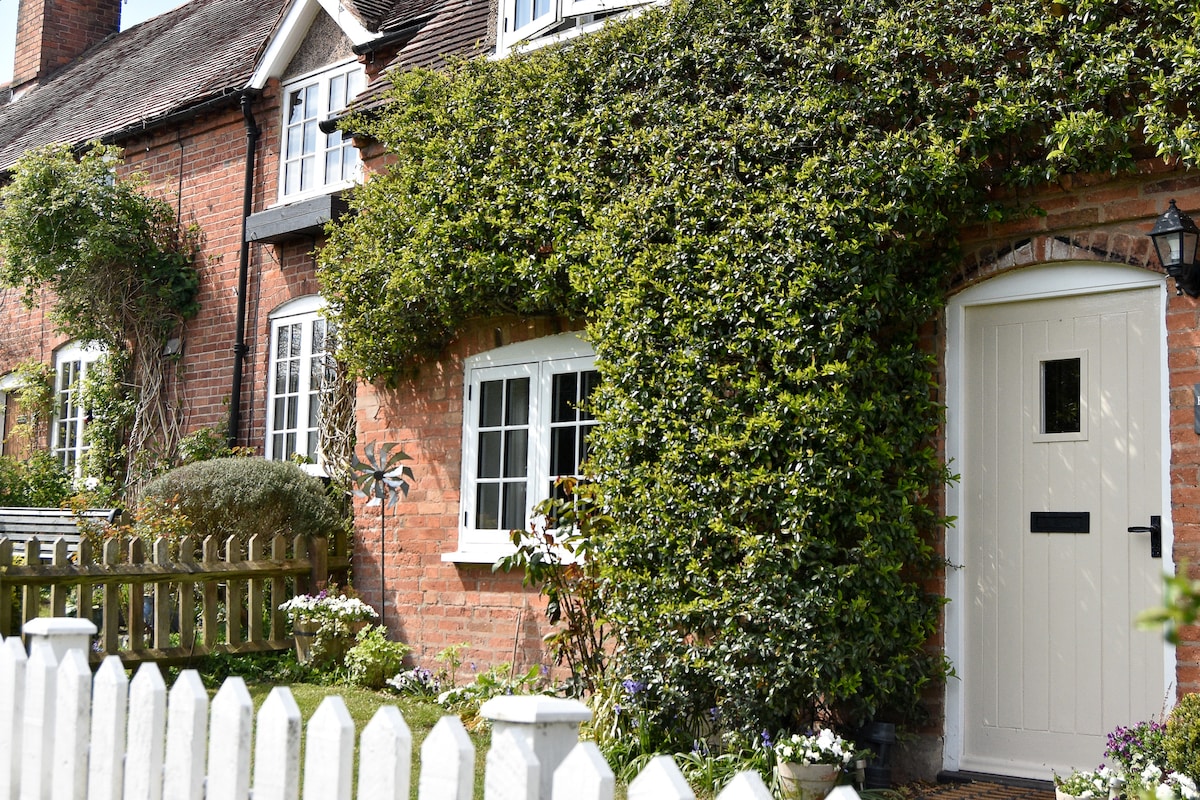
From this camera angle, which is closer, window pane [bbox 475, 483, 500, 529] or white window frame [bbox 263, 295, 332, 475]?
window pane [bbox 475, 483, 500, 529]

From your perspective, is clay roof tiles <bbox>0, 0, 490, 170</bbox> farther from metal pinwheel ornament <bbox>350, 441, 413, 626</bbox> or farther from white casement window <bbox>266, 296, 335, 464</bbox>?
metal pinwheel ornament <bbox>350, 441, 413, 626</bbox>

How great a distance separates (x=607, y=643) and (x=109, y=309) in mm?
8171

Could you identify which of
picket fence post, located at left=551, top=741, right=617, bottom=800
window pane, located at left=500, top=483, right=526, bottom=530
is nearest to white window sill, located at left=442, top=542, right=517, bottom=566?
window pane, located at left=500, top=483, right=526, bottom=530

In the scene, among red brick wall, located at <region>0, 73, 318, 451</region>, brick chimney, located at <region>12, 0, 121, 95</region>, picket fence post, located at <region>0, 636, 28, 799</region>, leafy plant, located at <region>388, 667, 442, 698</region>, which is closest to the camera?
picket fence post, located at <region>0, 636, 28, 799</region>

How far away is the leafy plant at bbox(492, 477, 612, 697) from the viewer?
25.0 feet

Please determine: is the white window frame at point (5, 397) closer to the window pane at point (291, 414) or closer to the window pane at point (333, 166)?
the window pane at point (291, 414)

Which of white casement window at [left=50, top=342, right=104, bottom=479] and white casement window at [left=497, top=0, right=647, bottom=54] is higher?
white casement window at [left=497, top=0, right=647, bottom=54]

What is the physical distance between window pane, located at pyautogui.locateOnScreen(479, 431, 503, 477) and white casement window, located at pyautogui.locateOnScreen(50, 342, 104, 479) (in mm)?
6866

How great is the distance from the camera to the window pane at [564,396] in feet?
29.1

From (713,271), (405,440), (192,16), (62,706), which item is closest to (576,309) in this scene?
(713,271)

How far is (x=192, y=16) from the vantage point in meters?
18.1

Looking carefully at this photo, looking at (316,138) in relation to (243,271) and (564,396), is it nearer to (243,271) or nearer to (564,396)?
(243,271)

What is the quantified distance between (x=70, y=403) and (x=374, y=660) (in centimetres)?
724

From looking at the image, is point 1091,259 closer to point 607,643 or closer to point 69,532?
point 607,643
